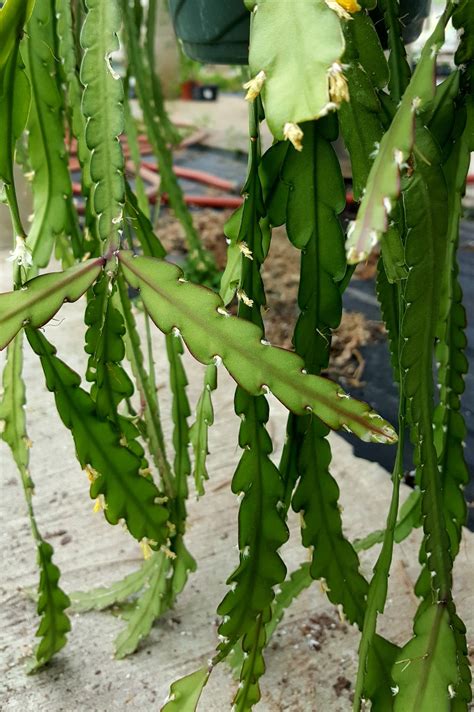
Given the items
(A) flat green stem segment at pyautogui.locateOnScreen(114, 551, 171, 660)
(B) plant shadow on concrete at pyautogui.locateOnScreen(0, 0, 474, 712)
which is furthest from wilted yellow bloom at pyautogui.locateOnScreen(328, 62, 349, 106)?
(A) flat green stem segment at pyautogui.locateOnScreen(114, 551, 171, 660)

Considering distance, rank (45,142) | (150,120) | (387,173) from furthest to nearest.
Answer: (150,120) → (45,142) → (387,173)

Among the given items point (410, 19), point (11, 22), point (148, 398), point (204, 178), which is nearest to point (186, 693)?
point (148, 398)

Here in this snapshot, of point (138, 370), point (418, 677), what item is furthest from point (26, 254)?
point (418, 677)

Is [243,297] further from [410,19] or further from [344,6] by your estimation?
[410,19]

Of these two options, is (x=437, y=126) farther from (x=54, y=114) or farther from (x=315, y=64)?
(x=54, y=114)

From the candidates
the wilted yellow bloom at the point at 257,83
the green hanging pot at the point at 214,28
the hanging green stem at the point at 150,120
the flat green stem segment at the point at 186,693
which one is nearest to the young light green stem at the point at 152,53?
the hanging green stem at the point at 150,120

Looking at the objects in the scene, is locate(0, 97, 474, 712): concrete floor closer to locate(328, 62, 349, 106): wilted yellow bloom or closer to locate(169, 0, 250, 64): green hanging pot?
locate(328, 62, 349, 106): wilted yellow bloom
